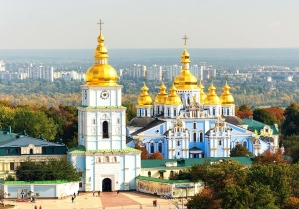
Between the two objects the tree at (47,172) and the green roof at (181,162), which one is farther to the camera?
the green roof at (181,162)

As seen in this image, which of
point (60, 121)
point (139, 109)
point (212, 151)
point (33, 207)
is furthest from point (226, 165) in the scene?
point (60, 121)

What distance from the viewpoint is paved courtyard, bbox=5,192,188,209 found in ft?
121

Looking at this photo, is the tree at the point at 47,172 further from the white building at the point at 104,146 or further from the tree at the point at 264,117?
the tree at the point at 264,117

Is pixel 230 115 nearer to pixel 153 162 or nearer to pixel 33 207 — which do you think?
pixel 153 162

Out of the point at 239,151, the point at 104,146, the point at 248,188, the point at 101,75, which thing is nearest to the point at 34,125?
the point at 239,151

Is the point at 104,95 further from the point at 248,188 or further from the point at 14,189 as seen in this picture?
the point at 248,188

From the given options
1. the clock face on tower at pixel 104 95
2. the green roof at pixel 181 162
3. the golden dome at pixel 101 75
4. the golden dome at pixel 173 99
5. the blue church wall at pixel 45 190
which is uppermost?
the golden dome at pixel 101 75

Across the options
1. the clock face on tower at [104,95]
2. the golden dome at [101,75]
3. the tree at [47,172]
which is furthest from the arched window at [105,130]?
the tree at [47,172]

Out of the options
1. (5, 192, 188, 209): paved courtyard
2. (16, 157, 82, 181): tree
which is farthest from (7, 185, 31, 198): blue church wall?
(16, 157, 82, 181): tree

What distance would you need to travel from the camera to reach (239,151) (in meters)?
49.1

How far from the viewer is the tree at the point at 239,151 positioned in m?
48.8

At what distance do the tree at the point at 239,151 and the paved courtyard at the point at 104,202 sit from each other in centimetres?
984

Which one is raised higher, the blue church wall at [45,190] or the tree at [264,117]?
the tree at [264,117]

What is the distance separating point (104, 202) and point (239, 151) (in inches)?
488
